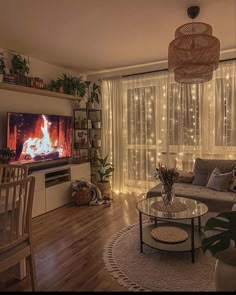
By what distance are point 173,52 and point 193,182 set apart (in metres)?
2.07

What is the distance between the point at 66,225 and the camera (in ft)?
10.9

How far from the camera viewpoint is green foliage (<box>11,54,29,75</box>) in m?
3.74

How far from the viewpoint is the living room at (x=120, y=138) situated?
2240 mm

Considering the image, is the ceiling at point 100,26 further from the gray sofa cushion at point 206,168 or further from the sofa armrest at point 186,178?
the sofa armrest at point 186,178

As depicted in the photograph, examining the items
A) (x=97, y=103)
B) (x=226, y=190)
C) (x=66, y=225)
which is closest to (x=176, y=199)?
(x=226, y=190)

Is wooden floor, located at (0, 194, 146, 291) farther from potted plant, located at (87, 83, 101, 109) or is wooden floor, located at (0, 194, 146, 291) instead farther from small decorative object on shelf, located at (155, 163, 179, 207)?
potted plant, located at (87, 83, 101, 109)

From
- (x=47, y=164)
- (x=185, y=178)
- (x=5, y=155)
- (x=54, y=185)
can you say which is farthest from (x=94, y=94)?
(x=185, y=178)

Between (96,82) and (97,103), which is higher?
(96,82)

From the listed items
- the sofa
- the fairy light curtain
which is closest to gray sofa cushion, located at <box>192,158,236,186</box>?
the sofa

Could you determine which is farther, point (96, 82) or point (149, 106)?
point (96, 82)

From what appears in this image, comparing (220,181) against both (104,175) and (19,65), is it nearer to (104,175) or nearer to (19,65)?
(104,175)

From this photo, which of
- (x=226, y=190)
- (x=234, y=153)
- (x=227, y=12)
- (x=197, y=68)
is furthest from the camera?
(x=234, y=153)

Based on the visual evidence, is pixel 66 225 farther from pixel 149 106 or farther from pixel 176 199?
pixel 149 106

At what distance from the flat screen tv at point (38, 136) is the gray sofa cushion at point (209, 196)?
202 cm
